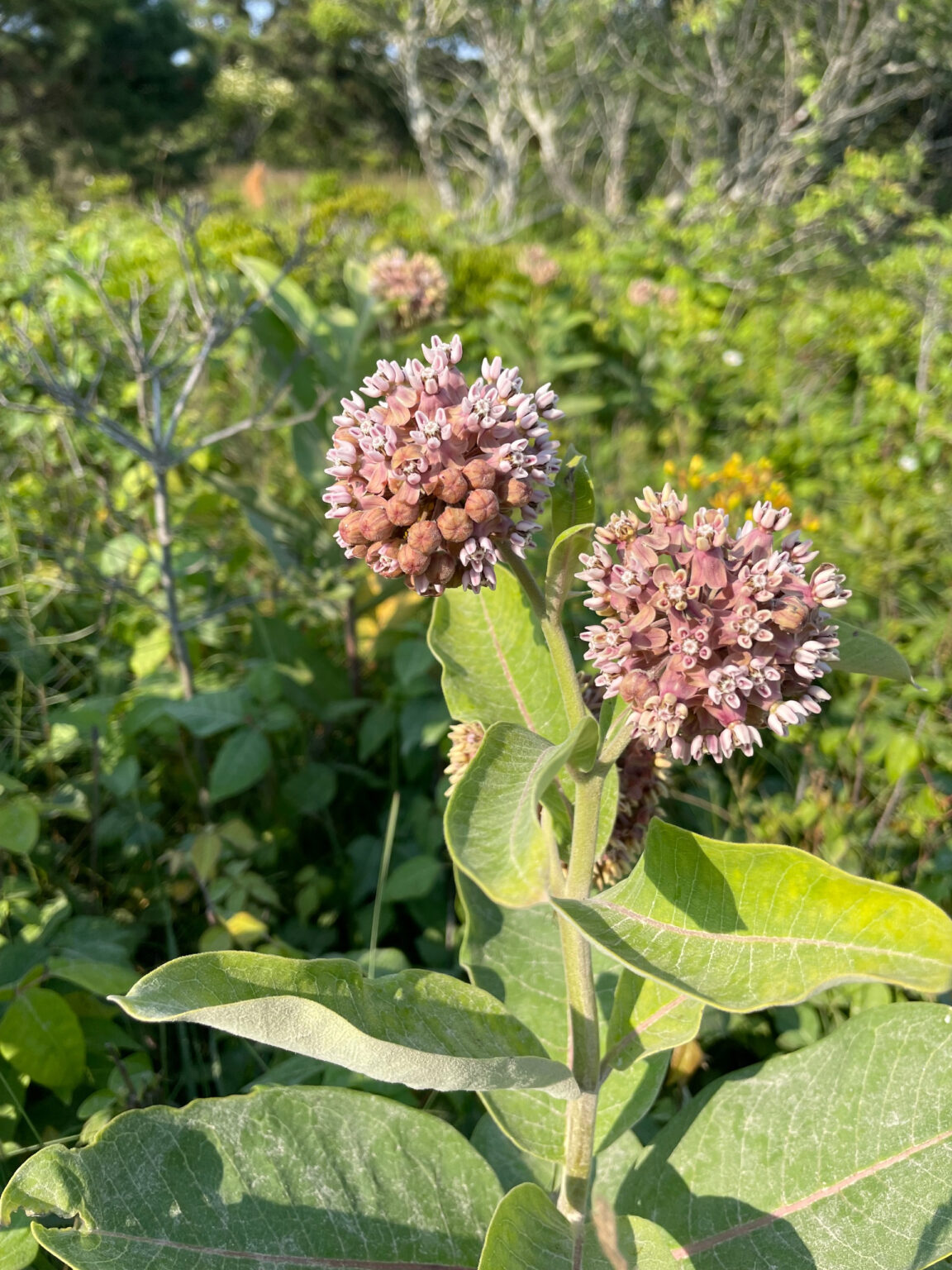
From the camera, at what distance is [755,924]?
84 centimetres

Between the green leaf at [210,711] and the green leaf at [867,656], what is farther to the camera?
the green leaf at [210,711]

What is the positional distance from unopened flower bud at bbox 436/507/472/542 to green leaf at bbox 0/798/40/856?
3.45 feet

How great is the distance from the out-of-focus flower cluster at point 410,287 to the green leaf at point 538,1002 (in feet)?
6.85

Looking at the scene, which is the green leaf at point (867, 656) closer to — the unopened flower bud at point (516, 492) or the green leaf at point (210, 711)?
the unopened flower bud at point (516, 492)

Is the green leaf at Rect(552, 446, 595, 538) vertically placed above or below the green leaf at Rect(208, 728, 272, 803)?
above

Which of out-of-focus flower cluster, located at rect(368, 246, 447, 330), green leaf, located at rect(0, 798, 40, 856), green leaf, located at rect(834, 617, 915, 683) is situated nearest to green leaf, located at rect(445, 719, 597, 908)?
green leaf, located at rect(834, 617, 915, 683)

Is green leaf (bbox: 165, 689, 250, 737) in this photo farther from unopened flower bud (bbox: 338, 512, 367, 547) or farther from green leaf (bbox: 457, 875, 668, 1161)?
unopened flower bud (bbox: 338, 512, 367, 547)

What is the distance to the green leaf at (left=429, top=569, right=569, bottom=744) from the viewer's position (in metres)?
1.16

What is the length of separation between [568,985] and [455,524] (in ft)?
1.94

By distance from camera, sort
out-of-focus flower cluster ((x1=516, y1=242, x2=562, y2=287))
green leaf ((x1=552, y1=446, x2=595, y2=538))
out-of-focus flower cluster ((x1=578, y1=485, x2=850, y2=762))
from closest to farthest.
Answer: out-of-focus flower cluster ((x1=578, y1=485, x2=850, y2=762))
green leaf ((x1=552, y1=446, x2=595, y2=538))
out-of-focus flower cluster ((x1=516, y1=242, x2=562, y2=287))

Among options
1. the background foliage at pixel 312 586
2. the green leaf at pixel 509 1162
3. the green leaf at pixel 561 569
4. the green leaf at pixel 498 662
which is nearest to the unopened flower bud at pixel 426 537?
the green leaf at pixel 561 569

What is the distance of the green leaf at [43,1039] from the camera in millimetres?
1280

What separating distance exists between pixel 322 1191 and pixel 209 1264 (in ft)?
0.49

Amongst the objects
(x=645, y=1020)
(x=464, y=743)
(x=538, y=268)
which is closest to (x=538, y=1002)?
(x=645, y=1020)
